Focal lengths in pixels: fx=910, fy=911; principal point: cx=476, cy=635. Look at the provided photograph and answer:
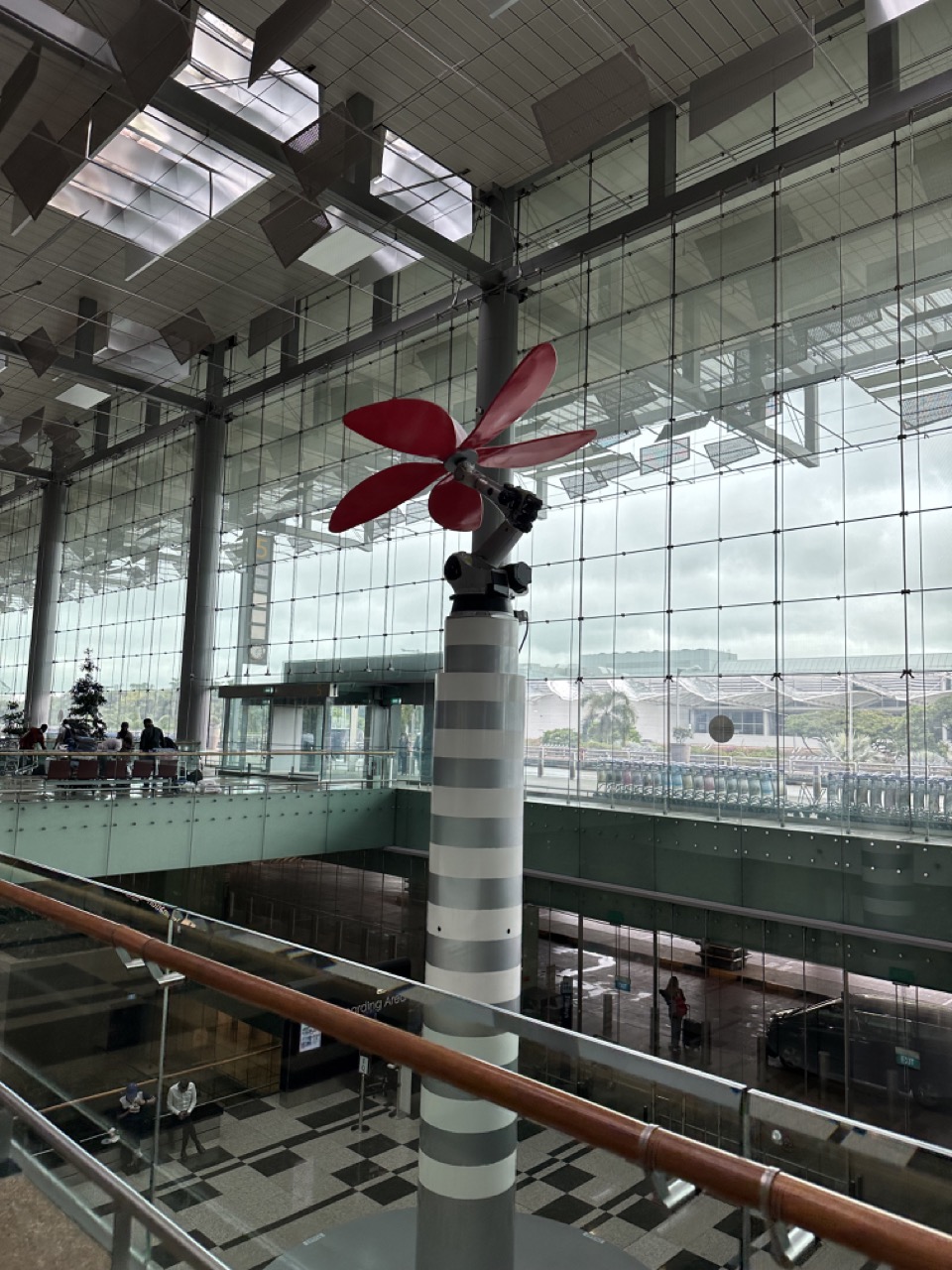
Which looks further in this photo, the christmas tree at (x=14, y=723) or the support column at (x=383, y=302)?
the christmas tree at (x=14, y=723)

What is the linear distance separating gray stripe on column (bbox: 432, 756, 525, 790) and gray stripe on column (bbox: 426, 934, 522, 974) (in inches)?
44.2

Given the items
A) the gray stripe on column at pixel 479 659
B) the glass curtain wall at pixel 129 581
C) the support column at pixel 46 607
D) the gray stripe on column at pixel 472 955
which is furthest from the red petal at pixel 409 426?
the support column at pixel 46 607

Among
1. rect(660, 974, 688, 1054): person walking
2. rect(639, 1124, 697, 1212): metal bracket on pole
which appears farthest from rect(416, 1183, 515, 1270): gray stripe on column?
rect(660, 974, 688, 1054): person walking

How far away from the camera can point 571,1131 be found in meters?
1.67

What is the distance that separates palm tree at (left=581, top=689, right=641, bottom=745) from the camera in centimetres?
1677

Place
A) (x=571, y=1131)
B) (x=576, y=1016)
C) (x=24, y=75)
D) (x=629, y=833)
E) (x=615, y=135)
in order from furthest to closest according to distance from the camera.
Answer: (x=615, y=135)
(x=576, y=1016)
(x=629, y=833)
(x=24, y=75)
(x=571, y=1131)

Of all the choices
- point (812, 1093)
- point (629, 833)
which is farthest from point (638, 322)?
point (812, 1093)

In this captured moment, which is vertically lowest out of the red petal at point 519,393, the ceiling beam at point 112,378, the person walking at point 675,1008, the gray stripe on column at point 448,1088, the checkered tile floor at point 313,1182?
the person walking at point 675,1008

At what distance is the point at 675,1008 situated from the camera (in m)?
14.3

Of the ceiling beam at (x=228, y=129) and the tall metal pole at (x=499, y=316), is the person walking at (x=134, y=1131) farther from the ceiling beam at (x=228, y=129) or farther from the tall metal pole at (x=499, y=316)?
the tall metal pole at (x=499, y=316)

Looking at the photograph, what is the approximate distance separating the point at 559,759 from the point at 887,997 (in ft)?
23.0

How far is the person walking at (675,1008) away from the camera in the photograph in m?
14.2

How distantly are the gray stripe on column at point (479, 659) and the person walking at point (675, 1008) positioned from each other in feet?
30.3

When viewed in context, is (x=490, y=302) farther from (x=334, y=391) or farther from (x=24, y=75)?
(x=24, y=75)
